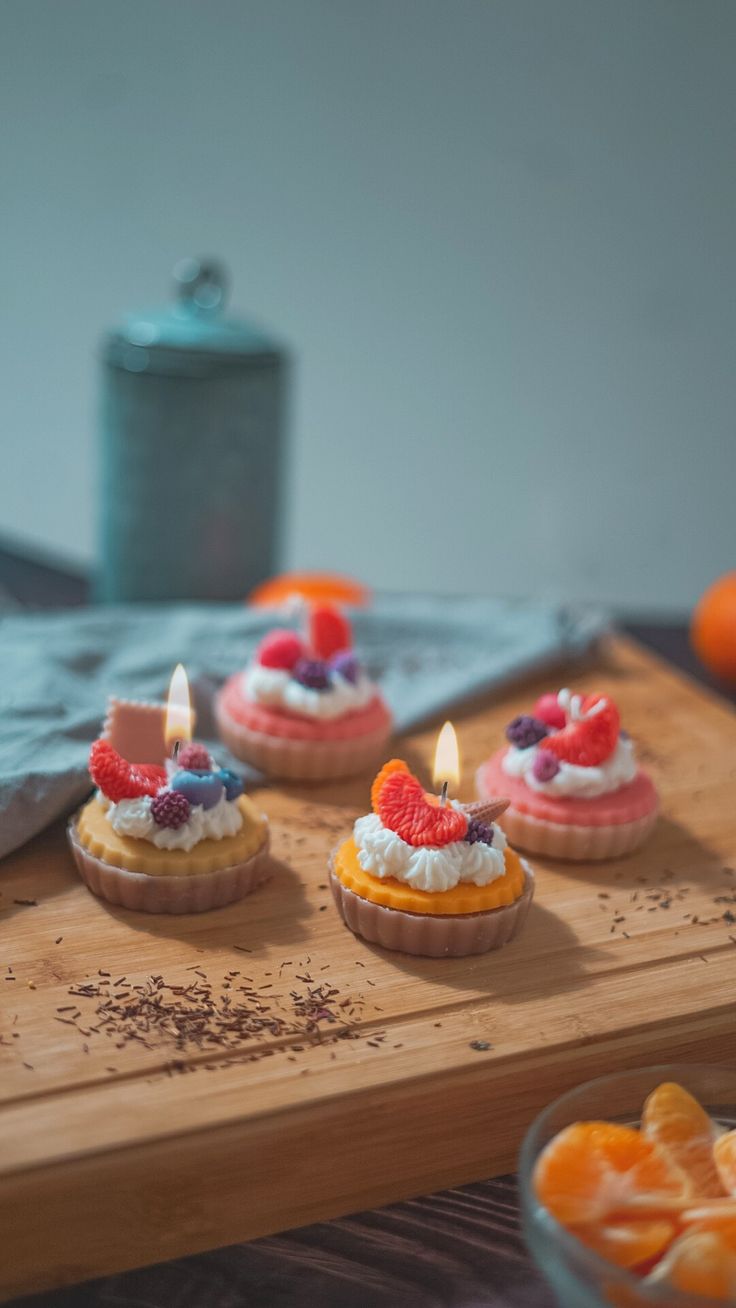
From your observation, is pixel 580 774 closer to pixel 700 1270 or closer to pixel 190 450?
pixel 700 1270

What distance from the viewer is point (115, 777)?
1761 millimetres

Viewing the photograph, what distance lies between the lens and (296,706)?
2.18 metres

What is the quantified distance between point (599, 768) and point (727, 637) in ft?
3.49

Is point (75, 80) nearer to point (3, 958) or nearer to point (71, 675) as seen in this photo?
point (71, 675)

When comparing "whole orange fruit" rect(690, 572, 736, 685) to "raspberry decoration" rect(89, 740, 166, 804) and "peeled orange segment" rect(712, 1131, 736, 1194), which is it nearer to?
"raspberry decoration" rect(89, 740, 166, 804)

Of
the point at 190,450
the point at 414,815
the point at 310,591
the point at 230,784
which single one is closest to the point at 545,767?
the point at 414,815

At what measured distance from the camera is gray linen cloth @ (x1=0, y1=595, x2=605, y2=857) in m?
1.95

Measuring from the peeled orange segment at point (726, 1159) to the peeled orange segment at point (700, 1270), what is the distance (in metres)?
0.12

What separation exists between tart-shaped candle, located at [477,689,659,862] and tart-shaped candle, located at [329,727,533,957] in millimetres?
242

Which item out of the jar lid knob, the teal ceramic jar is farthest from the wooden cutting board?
the jar lid knob

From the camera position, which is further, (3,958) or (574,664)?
(574,664)

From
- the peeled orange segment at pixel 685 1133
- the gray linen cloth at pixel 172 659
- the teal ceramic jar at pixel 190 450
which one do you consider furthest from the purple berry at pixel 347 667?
the peeled orange segment at pixel 685 1133

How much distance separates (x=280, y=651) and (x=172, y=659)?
13.5 inches

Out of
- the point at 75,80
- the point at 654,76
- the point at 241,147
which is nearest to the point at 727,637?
the point at 654,76
